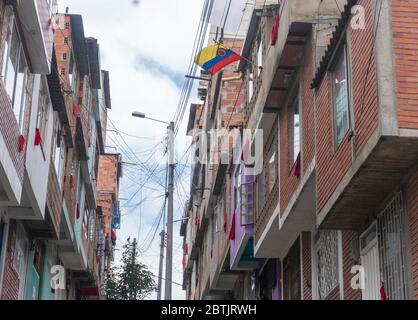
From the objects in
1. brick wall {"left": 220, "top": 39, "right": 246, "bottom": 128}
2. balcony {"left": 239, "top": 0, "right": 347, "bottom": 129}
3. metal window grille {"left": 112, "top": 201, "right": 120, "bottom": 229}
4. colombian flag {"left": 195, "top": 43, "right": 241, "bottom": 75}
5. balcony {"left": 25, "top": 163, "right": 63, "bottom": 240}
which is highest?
metal window grille {"left": 112, "top": 201, "right": 120, "bottom": 229}

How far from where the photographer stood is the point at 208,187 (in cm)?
3312

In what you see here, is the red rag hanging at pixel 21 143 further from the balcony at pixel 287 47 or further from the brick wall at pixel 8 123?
the balcony at pixel 287 47

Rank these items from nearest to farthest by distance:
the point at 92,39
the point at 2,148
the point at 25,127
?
the point at 2,148
the point at 25,127
the point at 92,39

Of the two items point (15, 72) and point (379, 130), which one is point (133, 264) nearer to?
point (15, 72)

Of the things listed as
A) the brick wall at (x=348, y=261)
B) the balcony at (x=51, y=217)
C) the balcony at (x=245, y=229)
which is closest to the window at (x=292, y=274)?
the balcony at (x=245, y=229)

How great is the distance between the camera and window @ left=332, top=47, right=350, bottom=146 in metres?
12.6

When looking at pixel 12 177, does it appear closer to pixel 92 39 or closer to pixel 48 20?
pixel 48 20

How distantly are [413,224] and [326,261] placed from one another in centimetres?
512

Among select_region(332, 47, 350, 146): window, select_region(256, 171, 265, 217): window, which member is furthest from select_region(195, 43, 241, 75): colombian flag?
select_region(332, 47, 350, 146): window

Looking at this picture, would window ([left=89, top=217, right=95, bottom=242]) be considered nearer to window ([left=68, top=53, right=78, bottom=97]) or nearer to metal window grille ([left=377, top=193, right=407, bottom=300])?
window ([left=68, top=53, right=78, bottom=97])

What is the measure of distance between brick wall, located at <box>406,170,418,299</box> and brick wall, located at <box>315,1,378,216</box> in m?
0.85

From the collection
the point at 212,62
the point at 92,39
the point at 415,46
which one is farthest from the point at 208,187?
the point at 415,46

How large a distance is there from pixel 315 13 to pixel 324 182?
3.41 m
